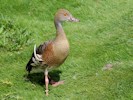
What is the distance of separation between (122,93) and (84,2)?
22.1 feet

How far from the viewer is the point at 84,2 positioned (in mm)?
15234

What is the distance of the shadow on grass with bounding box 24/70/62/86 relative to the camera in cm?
1025

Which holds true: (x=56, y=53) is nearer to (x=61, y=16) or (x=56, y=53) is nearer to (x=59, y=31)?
(x=59, y=31)

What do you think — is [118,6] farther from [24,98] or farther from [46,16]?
[24,98]

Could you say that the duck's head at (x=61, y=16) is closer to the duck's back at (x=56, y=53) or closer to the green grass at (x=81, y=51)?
the duck's back at (x=56, y=53)

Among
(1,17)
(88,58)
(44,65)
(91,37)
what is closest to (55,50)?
(44,65)

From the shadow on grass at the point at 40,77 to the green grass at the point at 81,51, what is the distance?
0.08 ft

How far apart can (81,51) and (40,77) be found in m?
1.88

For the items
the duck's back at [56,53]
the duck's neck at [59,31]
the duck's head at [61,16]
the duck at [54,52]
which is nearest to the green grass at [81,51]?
the duck at [54,52]

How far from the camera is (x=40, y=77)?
10500 mm

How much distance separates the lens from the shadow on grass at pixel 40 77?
33.6ft

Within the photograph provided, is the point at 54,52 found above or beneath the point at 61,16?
beneath

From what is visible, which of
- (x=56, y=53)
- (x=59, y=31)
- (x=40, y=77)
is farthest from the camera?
(x=40, y=77)

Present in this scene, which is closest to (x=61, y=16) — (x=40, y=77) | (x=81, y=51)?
(x=40, y=77)
